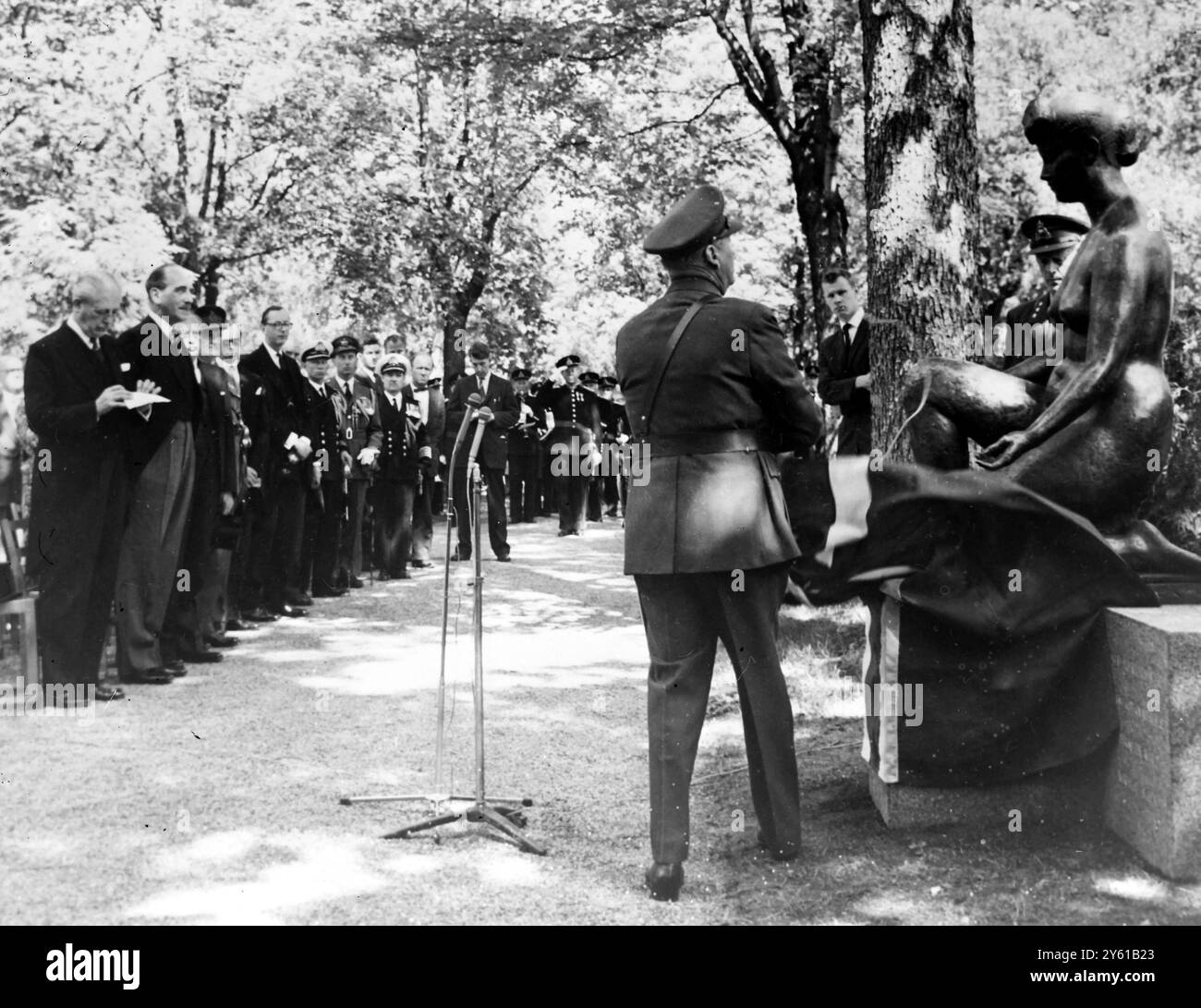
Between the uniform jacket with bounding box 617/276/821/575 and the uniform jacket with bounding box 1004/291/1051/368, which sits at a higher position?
the uniform jacket with bounding box 1004/291/1051/368

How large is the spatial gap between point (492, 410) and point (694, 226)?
1187 cm

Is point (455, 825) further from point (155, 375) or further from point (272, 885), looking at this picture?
point (155, 375)

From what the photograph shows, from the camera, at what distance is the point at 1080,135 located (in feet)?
16.9

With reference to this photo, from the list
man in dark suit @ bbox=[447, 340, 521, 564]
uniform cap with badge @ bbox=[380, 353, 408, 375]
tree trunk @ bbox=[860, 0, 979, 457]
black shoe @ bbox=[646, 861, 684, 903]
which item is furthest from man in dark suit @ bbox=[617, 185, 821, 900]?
man in dark suit @ bbox=[447, 340, 521, 564]

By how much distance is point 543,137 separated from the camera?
26.6 metres

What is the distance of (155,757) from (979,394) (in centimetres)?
411

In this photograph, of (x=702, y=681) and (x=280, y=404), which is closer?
(x=702, y=681)

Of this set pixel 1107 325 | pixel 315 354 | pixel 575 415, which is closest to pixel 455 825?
pixel 1107 325

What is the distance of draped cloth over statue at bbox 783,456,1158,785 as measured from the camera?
502 centimetres

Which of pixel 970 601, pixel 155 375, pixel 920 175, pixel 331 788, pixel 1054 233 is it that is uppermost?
pixel 920 175

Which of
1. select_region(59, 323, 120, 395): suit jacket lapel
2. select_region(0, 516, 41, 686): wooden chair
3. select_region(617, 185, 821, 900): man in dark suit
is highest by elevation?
select_region(59, 323, 120, 395): suit jacket lapel

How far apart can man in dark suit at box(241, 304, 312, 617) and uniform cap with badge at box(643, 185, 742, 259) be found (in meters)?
7.28

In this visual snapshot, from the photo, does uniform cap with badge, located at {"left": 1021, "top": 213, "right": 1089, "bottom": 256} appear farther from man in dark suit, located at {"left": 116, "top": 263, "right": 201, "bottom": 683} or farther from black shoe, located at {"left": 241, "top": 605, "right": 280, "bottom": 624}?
black shoe, located at {"left": 241, "top": 605, "right": 280, "bottom": 624}
